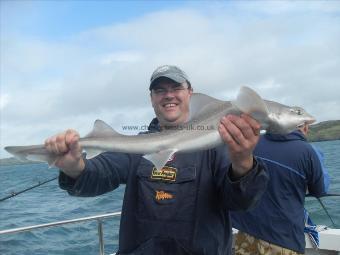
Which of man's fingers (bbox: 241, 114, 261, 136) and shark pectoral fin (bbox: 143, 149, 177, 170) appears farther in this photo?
shark pectoral fin (bbox: 143, 149, 177, 170)

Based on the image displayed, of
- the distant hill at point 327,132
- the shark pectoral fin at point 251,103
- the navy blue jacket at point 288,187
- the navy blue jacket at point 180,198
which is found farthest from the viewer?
the distant hill at point 327,132

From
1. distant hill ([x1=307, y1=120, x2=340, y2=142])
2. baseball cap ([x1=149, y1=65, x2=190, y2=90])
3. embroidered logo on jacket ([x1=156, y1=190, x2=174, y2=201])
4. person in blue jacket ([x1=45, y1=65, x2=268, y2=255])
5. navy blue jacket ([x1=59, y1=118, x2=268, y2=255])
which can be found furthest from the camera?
distant hill ([x1=307, y1=120, x2=340, y2=142])

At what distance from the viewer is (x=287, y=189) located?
5004 millimetres

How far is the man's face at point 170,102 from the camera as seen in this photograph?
4.05m

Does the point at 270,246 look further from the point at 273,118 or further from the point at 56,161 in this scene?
the point at 56,161

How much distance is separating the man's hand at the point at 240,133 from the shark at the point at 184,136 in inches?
3.6

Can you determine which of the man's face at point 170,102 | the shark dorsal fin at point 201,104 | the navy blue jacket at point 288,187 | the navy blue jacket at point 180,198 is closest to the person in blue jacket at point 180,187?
the navy blue jacket at point 180,198

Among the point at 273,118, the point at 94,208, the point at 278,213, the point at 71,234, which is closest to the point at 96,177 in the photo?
Answer: the point at 273,118

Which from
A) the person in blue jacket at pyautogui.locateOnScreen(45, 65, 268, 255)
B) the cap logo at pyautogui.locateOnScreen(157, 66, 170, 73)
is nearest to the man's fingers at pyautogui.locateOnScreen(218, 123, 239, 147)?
the person in blue jacket at pyautogui.locateOnScreen(45, 65, 268, 255)

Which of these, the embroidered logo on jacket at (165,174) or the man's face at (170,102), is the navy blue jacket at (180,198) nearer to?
the embroidered logo on jacket at (165,174)

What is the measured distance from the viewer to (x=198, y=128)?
11.1 ft

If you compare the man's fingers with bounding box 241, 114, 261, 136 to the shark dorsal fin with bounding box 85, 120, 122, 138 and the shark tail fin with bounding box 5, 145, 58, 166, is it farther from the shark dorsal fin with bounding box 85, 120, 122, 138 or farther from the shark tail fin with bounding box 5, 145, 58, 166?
the shark tail fin with bounding box 5, 145, 58, 166

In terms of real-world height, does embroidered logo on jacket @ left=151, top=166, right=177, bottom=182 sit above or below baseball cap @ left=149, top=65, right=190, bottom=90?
below

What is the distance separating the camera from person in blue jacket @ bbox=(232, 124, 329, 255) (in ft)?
16.3
